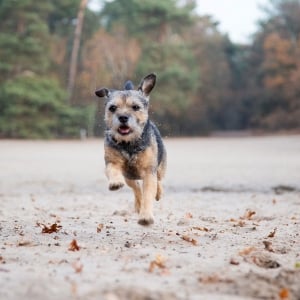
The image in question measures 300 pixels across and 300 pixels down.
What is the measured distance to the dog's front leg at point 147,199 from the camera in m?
5.66

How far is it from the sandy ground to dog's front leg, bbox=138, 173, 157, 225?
279 millimetres

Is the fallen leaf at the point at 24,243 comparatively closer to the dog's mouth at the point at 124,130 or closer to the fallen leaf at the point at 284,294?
the dog's mouth at the point at 124,130

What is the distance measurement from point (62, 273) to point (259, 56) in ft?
204

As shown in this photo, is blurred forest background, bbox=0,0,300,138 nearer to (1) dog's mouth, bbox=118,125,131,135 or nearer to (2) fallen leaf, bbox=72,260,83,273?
(1) dog's mouth, bbox=118,125,131,135

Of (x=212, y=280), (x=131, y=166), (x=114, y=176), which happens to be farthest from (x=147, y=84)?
(x=212, y=280)

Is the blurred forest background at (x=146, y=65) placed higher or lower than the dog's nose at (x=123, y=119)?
higher

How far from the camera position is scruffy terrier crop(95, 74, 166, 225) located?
5.83m

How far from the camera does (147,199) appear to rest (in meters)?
6.04

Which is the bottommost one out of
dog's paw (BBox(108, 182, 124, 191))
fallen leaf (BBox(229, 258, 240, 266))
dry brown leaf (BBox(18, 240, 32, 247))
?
dry brown leaf (BBox(18, 240, 32, 247))

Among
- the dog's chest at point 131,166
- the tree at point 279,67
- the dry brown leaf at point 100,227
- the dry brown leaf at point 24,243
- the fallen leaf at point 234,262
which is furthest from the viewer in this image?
the tree at point 279,67

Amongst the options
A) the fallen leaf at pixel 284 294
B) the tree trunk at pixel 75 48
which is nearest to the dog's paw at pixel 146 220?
the fallen leaf at pixel 284 294

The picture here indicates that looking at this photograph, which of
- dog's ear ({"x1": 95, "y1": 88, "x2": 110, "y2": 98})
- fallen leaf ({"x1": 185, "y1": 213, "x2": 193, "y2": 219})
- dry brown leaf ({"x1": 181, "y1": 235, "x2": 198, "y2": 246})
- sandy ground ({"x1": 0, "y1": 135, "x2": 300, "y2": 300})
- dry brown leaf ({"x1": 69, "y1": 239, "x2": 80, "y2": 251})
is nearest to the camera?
sandy ground ({"x1": 0, "y1": 135, "x2": 300, "y2": 300})

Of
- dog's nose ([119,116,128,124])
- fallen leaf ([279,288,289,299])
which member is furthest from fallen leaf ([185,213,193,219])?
fallen leaf ([279,288,289,299])

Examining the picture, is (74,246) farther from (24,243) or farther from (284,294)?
(284,294)
